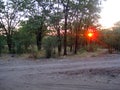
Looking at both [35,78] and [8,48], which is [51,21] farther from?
[35,78]

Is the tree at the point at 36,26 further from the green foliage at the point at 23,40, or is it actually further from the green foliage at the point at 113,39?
the green foliage at the point at 113,39

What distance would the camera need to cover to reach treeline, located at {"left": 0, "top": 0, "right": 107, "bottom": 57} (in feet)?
123

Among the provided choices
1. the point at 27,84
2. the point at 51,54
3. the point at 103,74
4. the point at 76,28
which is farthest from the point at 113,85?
the point at 76,28

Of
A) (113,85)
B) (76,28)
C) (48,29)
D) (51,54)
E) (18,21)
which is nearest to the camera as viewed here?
(113,85)

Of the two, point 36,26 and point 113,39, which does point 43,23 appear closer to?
point 36,26

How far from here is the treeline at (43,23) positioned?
1476 inches

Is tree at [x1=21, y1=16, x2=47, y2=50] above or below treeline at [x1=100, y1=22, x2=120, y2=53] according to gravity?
above

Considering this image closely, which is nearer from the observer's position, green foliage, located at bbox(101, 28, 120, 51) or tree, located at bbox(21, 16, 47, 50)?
green foliage, located at bbox(101, 28, 120, 51)

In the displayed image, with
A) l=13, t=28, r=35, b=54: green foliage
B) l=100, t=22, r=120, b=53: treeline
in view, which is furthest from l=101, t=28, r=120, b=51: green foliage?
l=13, t=28, r=35, b=54: green foliage

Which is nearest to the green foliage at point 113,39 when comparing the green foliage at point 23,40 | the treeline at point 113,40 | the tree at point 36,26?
the treeline at point 113,40

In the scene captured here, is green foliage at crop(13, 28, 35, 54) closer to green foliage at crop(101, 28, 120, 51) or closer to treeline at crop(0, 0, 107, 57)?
treeline at crop(0, 0, 107, 57)

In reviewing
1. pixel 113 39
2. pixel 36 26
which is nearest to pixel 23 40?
pixel 36 26

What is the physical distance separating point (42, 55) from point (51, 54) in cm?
94

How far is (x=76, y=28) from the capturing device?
134 ft
